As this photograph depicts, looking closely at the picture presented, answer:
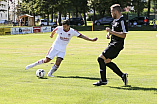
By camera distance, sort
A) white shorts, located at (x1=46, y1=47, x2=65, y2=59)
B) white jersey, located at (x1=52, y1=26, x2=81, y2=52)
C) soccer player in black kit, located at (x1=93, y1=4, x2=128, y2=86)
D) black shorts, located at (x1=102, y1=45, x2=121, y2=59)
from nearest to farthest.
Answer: soccer player in black kit, located at (x1=93, y1=4, x2=128, y2=86) → black shorts, located at (x1=102, y1=45, x2=121, y2=59) → white jersey, located at (x1=52, y1=26, x2=81, y2=52) → white shorts, located at (x1=46, y1=47, x2=65, y2=59)

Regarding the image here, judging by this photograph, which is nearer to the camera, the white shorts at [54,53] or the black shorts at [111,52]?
the black shorts at [111,52]

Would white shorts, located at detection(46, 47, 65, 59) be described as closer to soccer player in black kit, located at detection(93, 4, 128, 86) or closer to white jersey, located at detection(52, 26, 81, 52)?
white jersey, located at detection(52, 26, 81, 52)

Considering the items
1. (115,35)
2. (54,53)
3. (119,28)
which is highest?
(119,28)

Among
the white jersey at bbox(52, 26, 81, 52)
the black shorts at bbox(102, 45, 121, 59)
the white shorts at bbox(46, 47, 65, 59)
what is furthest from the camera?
the white shorts at bbox(46, 47, 65, 59)

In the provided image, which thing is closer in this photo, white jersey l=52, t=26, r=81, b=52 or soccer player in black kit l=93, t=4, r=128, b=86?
soccer player in black kit l=93, t=4, r=128, b=86

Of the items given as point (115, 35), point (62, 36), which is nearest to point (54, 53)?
point (62, 36)

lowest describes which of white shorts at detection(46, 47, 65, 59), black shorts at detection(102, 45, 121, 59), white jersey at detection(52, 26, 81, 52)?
white shorts at detection(46, 47, 65, 59)

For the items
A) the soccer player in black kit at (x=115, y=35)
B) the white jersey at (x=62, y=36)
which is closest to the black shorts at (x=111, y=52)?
the soccer player in black kit at (x=115, y=35)

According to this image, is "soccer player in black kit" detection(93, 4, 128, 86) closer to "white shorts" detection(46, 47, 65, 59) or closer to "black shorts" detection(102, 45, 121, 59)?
"black shorts" detection(102, 45, 121, 59)

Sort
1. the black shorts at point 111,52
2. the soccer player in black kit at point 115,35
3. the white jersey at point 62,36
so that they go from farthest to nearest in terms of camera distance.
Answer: the white jersey at point 62,36
the black shorts at point 111,52
the soccer player in black kit at point 115,35

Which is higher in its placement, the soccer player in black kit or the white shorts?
the soccer player in black kit

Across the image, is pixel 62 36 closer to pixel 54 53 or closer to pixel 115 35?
pixel 54 53

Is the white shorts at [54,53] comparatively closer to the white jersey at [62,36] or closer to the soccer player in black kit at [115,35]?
the white jersey at [62,36]

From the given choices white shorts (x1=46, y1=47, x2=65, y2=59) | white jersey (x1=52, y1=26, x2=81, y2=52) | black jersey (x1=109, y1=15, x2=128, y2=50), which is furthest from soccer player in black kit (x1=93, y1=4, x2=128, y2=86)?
white shorts (x1=46, y1=47, x2=65, y2=59)
